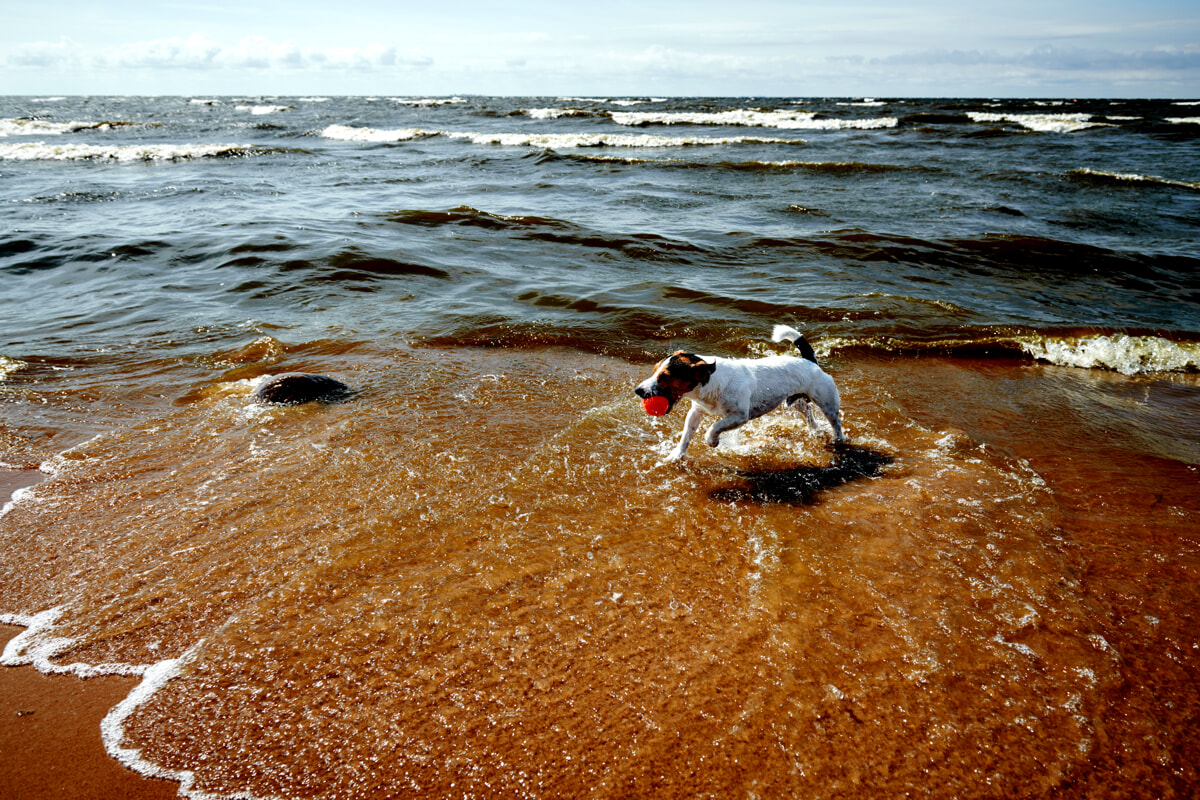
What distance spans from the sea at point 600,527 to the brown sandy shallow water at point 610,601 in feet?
0.07

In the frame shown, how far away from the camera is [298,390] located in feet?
20.7

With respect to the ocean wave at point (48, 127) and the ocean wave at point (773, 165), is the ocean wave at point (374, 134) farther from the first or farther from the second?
the ocean wave at point (773, 165)

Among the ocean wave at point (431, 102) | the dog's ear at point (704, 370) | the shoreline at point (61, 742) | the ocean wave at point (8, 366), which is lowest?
the shoreline at point (61, 742)

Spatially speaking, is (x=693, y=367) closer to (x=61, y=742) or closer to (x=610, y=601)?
(x=610, y=601)

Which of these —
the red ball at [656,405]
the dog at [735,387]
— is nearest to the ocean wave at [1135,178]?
the dog at [735,387]

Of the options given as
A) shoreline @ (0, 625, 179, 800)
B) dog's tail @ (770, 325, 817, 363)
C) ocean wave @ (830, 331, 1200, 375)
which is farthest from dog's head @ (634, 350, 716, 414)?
ocean wave @ (830, 331, 1200, 375)

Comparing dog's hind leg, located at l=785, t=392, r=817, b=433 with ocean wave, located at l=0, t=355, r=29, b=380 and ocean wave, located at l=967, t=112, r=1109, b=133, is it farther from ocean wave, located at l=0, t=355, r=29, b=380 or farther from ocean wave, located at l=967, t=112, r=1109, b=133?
ocean wave, located at l=967, t=112, r=1109, b=133

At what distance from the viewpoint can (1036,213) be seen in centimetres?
1620

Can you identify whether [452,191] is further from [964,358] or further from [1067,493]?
[1067,493]

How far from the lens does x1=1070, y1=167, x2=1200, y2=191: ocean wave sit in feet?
66.3

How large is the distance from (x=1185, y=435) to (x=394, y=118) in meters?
61.9

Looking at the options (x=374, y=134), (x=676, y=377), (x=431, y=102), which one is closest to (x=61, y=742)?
(x=676, y=377)

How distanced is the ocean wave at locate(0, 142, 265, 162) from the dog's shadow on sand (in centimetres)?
3330

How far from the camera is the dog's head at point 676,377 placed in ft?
15.2
